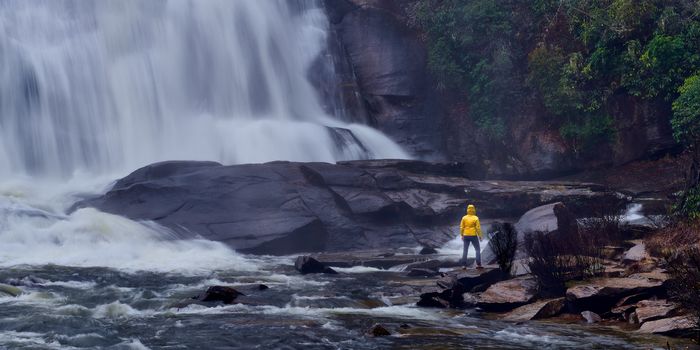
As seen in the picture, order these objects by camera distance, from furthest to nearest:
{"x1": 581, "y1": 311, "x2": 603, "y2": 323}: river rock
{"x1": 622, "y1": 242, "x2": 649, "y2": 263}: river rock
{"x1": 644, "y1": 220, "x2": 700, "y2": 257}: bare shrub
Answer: {"x1": 622, "y1": 242, "x2": 649, "y2": 263}: river rock < {"x1": 644, "y1": 220, "x2": 700, "y2": 257}: bare shrub < {"x1": 581, "y1": 311, "x2": 603, "y2": 323}: river rock

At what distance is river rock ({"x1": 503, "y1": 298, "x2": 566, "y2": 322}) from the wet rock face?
10004 mm

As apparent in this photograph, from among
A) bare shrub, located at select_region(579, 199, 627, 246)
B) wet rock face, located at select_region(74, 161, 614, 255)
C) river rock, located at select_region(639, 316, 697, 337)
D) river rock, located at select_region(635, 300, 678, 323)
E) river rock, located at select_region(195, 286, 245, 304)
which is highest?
wet rock face, located at select_region(74, 161, 614, 255)

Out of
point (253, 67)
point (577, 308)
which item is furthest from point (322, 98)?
point (577, 308)

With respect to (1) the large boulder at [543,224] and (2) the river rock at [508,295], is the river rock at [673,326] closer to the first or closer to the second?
(2) the river rock at [508,295]

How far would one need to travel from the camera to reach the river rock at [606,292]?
1260 cm

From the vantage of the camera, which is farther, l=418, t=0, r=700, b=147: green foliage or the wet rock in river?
l=418, t=0, r=700, b=147: green foliage

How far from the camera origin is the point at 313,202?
23156mm

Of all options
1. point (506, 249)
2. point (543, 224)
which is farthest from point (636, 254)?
point (543, 224)

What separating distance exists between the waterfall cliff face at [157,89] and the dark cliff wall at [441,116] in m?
1.51

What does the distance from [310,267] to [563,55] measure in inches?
700

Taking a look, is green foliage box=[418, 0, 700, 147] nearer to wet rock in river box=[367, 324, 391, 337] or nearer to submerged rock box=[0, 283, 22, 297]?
wet rock in river box=[367, 324, 391, 337]

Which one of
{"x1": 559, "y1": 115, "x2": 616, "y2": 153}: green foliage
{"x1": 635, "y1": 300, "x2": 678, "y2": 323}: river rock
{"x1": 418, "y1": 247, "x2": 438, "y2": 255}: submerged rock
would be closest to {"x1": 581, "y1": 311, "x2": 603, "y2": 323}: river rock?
{"x1": 635, "y1": 300, "x2": 678, "y2": 323}: river rock

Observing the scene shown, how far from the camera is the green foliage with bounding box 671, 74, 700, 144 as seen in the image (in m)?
24.9

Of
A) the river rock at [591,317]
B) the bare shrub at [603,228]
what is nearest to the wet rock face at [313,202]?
the bare shrub at [603,228]
